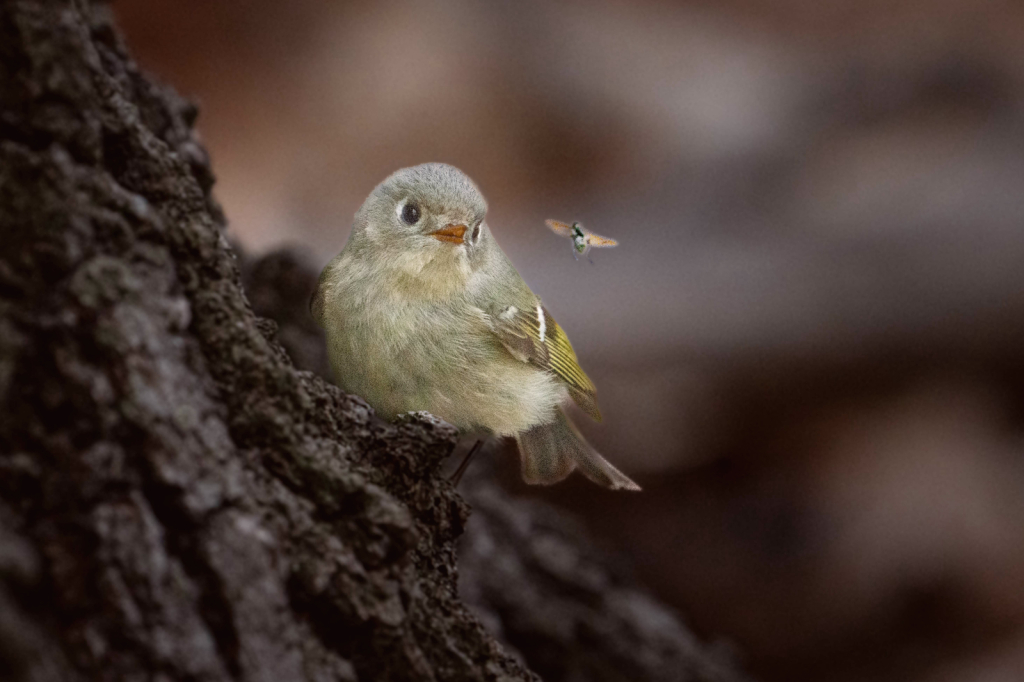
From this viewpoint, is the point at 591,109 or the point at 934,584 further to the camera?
the point at 591,109

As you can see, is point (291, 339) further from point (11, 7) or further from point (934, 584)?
point (934, 584)

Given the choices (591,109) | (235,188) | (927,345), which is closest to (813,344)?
(927,345)

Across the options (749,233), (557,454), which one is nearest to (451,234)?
(557,454)

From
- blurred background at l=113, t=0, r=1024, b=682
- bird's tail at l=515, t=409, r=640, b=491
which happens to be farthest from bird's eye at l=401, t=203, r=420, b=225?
blurred background at l=113, t=0, r=1024, b=682

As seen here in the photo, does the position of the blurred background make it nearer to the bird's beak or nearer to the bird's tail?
the bird's tail

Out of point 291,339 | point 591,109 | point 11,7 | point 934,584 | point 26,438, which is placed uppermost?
point 591,109

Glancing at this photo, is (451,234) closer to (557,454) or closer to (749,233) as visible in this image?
(557,454)
